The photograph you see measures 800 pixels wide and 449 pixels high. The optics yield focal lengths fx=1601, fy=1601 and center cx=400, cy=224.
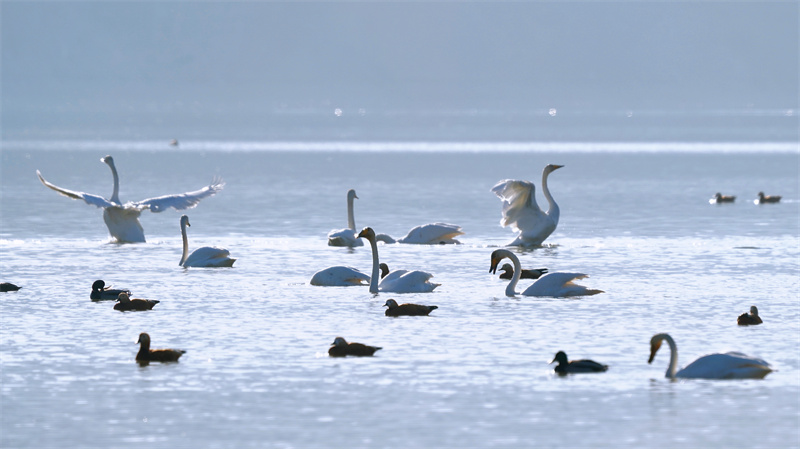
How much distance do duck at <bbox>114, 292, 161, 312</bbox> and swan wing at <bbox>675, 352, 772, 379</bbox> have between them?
7970 millimetres

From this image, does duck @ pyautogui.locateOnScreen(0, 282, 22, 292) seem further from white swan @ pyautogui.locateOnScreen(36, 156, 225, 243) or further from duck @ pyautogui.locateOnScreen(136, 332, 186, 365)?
white swan @ pyautogui.locateOnScreen(36, 156, 225, 243)

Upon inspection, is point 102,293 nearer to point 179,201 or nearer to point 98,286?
point 98,286

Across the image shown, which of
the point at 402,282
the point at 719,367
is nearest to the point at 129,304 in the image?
the point at 402,282

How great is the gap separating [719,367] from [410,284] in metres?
7.74

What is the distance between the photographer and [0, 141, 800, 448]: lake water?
45.2 ft

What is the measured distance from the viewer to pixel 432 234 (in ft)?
103

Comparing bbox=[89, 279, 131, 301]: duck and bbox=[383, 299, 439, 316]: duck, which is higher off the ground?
bbox=[89, 279, 131, 301]: duck

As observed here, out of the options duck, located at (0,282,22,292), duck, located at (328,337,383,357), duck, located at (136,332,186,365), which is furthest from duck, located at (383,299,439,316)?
duck, located at (0,282,22,292)

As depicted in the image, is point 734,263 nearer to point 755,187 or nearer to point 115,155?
point 755,187

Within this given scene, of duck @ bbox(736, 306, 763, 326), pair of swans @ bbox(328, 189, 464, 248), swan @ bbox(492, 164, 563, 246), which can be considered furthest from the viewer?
pair of swans @ bbox(328, 189, 464, 248)

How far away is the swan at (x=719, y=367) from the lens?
619 inches

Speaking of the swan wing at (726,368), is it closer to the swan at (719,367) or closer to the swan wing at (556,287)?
the swan at (719,367)

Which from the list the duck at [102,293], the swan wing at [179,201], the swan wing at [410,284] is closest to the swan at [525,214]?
the swan wing at [179,201]

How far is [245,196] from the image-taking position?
48.8 meters
